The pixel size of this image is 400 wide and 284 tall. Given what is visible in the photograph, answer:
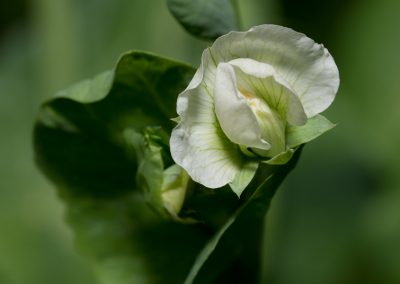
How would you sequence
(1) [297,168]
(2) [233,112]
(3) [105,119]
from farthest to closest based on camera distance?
(1) [297,168]
(3) [105,119]
(2) [233,112]

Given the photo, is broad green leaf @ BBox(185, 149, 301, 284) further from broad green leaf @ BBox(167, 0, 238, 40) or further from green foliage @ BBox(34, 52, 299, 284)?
broad green leaf @ BBox(167, 0, 238, 40)

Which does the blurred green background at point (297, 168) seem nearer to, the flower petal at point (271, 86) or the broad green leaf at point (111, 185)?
the broad green leaf at point (111, 185)

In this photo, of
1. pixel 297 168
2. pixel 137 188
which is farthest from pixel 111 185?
pixel 297 168

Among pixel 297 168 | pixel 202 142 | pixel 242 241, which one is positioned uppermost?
pixel 202 142

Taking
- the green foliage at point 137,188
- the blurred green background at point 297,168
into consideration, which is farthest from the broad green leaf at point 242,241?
the blurred green background at point 297,168

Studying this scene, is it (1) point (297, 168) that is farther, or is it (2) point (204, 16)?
(1) point (297, 168)

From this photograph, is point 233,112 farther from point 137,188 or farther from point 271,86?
point 137,188

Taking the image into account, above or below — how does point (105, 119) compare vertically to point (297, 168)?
above

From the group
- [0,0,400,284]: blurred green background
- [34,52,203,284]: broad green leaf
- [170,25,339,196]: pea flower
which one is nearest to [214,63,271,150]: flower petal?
[170,25,339,196]: pea flower

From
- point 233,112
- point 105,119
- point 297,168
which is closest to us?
point 233,112
